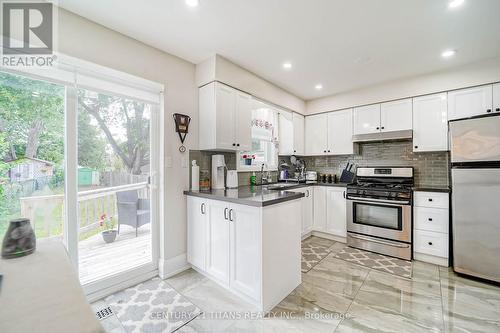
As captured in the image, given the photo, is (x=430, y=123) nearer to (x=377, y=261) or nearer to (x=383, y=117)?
A: (x=383, y=117)

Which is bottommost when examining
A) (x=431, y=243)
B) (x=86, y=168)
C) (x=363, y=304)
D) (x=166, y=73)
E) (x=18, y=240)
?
(x=363, y=304)

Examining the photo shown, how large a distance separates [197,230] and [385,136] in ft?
10.4

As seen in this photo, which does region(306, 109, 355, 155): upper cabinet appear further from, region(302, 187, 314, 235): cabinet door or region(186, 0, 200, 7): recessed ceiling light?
region(186, 0, 200, 7): recessed ceiling light

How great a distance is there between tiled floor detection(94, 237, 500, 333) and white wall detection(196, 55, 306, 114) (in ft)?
7.85

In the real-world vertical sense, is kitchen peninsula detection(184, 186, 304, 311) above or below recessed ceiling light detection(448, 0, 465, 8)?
below

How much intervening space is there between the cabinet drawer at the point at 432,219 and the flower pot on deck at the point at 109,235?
150 inches

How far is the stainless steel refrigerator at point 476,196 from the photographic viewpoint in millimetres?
2242

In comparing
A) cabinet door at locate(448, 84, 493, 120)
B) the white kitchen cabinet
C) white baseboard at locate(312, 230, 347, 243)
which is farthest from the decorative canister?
cabinet door at locate(448, 84, 493, 120)

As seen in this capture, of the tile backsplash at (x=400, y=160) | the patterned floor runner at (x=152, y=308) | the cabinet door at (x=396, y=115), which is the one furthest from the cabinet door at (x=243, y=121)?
the cabinet door at (x=396, y=115)

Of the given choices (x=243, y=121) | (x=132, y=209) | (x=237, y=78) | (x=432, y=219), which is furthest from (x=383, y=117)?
(x=132, y=209)

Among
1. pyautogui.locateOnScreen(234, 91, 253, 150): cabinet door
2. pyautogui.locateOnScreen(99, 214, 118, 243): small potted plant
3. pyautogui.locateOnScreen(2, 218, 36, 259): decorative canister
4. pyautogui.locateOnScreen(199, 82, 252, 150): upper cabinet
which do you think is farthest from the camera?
pyautogui.locateOnScreen(234, 91, 253, 150): cabinet door

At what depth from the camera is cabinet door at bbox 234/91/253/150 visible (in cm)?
280

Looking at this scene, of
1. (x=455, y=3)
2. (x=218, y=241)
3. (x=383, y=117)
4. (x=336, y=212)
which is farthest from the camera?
(x=336, y=212)

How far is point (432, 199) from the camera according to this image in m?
2.77
